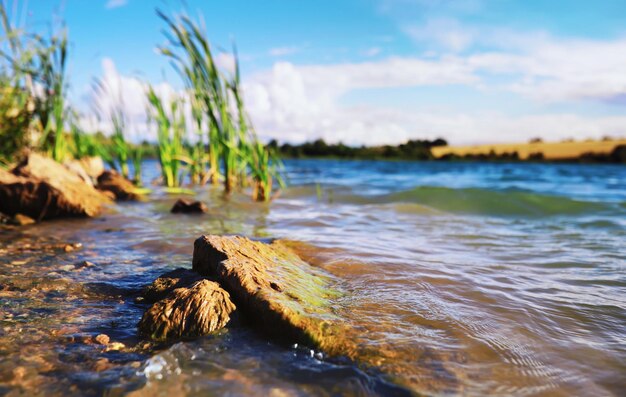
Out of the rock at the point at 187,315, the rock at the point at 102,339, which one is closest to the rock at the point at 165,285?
the rock at the point at 187,315

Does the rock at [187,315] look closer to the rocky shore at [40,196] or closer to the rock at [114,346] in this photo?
the rock at [114,346]

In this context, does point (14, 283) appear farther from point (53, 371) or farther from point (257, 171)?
point (257, 171)

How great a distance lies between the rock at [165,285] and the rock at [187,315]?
0.85ft

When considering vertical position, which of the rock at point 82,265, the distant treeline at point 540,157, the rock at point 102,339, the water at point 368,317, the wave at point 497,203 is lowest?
the wave at point 497,203

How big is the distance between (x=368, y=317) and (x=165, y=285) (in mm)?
938

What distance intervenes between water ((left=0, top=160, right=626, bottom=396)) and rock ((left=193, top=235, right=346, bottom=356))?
73mm

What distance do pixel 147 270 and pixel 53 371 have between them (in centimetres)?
123

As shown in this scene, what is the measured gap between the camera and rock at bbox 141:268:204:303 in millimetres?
1973

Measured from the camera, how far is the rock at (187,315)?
1.60 m

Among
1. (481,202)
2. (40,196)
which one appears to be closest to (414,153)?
(481,202)

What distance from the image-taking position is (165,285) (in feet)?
6.57

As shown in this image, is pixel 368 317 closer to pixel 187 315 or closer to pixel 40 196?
pixel 187 315

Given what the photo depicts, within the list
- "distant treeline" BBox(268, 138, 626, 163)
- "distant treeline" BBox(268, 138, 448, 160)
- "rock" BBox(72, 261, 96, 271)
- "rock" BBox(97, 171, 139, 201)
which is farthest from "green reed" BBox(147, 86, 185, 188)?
"distant treeline" BBox(268, 138, 448, 160)

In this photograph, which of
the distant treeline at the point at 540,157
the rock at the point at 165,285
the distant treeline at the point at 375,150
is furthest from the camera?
the distant treeline at the point at 375,150
